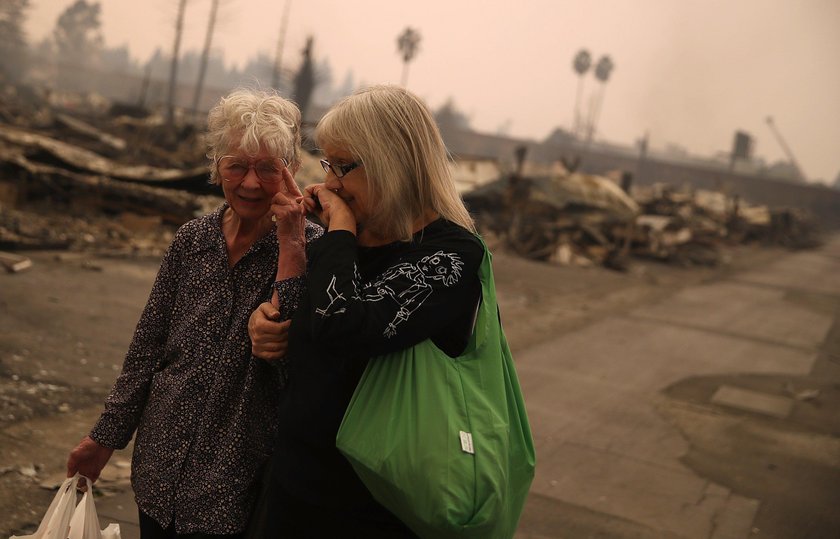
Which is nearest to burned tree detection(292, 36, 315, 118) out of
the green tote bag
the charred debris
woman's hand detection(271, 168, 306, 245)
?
the charred debris

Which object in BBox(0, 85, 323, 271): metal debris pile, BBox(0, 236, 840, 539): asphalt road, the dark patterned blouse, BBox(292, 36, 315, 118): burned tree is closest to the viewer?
the dark patterned blouse

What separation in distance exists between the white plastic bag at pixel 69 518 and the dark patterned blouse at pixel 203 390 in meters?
0.15

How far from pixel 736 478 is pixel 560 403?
5.98 feet

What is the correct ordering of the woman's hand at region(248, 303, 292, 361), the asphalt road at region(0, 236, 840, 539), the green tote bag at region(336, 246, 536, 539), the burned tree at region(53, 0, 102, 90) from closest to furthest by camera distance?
the green tote bag at region(336, 246, 536, 539) → the woman's hand at region(248, 303, 292, 361) → the asphalt road at region(0, 236, 840, 539) → the burned tree at region(53, 0, 102, 90)

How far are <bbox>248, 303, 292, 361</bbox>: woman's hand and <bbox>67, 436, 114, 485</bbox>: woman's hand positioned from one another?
0.63 metres

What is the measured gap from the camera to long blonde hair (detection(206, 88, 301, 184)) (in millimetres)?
2357

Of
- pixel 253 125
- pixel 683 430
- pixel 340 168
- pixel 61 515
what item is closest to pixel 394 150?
pixel 340 168

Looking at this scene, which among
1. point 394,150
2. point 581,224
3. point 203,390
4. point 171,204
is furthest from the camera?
point 581,224

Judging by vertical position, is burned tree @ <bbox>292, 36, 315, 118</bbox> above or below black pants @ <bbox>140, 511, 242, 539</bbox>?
above

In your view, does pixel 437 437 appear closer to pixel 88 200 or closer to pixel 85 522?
pixel 85 522

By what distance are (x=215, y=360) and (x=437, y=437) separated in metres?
0.72

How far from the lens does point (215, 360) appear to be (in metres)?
2.35

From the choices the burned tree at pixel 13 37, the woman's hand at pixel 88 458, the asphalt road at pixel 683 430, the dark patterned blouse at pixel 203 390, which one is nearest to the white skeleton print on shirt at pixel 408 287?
the dark patterned blouse at pixel 203 390

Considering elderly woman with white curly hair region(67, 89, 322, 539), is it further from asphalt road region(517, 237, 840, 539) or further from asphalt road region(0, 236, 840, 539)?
asphalt road region(517, 237, 840, 539)
